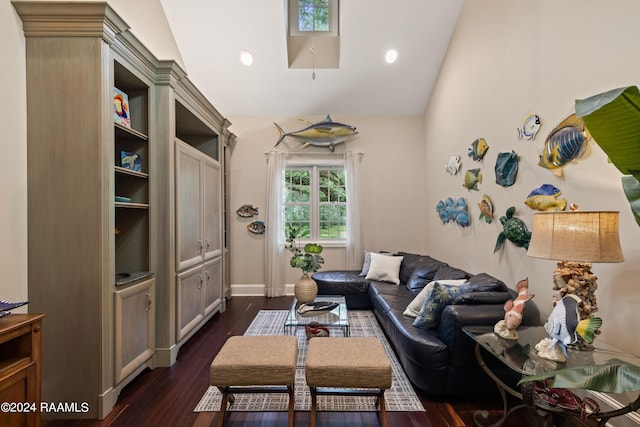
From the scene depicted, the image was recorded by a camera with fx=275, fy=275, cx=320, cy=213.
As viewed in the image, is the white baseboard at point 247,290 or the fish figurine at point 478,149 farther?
the white baseboard at point 247,290

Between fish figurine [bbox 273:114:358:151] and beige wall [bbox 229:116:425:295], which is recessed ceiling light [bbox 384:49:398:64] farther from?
fish figurine [bbox 273:114:358:151]

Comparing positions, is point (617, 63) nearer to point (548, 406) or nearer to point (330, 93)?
point (548, 406)

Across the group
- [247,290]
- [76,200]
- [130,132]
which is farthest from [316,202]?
[76,200]

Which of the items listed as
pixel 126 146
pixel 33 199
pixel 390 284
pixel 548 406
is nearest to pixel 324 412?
pixel 548 406

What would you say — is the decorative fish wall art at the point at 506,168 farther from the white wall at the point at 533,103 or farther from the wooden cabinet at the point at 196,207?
the wooden cabinet at the point at 196,207

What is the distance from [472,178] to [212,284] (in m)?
3.30

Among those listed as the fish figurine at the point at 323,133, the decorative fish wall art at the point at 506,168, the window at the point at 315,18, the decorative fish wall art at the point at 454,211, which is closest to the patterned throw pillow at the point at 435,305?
the decorative fish wall art at the point at 506,168

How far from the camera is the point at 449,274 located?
298cm

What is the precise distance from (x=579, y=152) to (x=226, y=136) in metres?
3.99

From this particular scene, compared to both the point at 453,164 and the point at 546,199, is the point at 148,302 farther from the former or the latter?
the point at 453,164

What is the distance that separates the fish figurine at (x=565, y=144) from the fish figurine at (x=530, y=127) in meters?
0.15

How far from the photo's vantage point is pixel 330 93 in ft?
14.1

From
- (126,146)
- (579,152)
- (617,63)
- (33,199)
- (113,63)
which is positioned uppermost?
(113,63)

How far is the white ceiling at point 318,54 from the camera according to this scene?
11.1 feet
